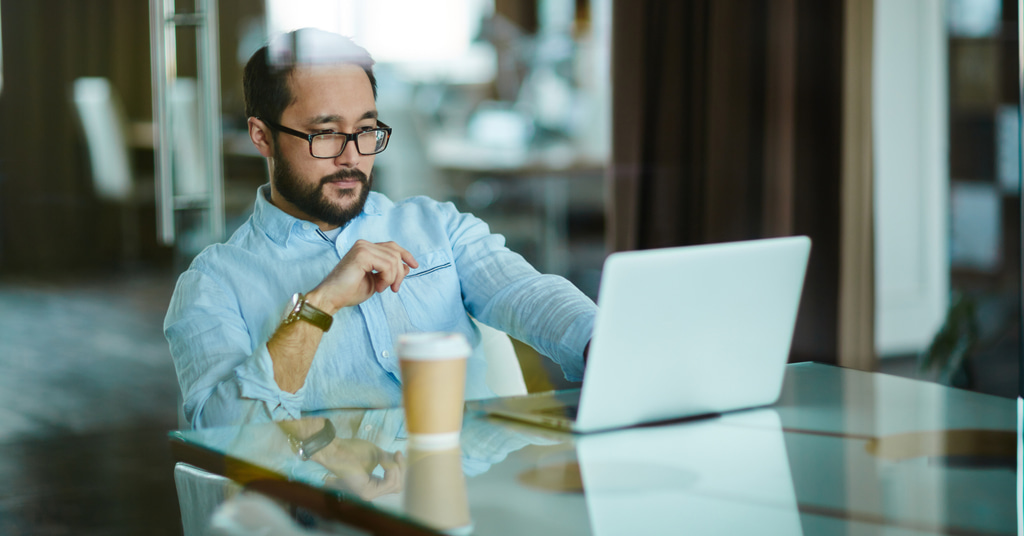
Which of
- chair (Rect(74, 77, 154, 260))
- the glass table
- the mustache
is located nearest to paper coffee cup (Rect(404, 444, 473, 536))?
the glass table

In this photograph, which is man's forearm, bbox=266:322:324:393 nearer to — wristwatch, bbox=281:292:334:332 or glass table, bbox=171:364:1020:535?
wristwatch, bbox=281:292:334:332

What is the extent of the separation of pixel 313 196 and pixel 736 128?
1973 millimetres

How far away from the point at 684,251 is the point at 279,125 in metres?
0.66

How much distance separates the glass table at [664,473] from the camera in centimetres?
73

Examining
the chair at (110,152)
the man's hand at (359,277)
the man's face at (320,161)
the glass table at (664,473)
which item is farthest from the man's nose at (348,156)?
the chair at (110,152)

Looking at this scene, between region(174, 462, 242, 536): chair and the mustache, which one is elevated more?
the mustache

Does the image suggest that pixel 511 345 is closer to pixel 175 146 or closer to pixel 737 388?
pixel 737 388

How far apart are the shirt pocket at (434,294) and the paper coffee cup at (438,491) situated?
465mm

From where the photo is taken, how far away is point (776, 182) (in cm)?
299

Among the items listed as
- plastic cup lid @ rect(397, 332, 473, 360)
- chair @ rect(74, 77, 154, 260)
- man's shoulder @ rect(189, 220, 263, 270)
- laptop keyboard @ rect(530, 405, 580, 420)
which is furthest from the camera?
chair @ rect(74, 77, 154, 260)

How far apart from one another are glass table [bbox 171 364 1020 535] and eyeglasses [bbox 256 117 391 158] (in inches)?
17.4

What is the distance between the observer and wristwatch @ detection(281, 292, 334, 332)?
4.03 ft

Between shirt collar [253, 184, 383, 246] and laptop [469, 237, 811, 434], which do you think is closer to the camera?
laptop [469, 237, 811, 434]

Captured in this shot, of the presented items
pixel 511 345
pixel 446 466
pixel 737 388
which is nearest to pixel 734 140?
pixel 511 345
